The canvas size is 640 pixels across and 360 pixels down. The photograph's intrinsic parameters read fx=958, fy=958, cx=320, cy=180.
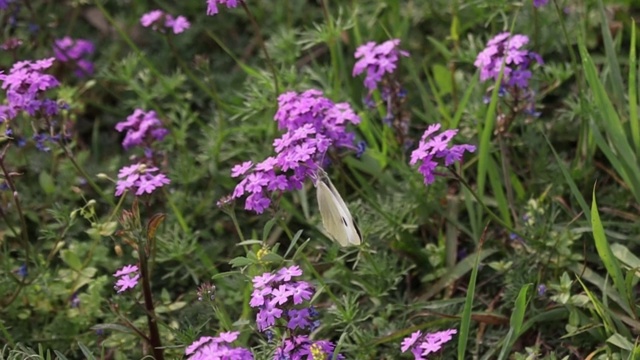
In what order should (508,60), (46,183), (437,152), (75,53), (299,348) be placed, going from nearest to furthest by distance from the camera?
(299,348), (437,152), (508,60), (46,183), (75,53)

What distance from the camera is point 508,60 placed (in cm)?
323

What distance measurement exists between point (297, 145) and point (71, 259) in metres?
1.05

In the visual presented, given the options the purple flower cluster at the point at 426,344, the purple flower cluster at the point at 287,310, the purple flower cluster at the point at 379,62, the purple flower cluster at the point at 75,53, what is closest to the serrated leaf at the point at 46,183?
the purple flower cluster at the point at 75,53

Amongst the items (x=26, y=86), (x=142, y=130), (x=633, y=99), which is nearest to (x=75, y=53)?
(x=142, y=130)

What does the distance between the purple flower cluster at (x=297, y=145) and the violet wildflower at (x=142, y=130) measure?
61 cm

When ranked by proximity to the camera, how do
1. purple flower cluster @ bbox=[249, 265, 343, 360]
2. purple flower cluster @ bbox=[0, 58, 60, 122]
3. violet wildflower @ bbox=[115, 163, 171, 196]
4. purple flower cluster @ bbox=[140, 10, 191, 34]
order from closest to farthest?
purple flower cluster @ bbox=[249, 265, 343, 360], violet wildflower @ bbox=[115, 163, 171, 196], purple flower cluster @ bbox=[0, 58, 60, 122], purple flower cluster @ bbox=[140, 10, 191, 34]

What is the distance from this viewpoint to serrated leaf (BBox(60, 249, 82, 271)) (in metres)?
3.41

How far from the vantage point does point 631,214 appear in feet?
11.4

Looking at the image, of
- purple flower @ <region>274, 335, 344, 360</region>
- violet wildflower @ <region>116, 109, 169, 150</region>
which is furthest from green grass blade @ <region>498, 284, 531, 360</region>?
violet wildflower @ <region>116, 109, 169, 150</region>

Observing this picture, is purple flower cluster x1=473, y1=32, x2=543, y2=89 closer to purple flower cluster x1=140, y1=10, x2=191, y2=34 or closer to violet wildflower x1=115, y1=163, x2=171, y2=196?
violet wildflower x1=115, y1=163, x2=171, y2=196

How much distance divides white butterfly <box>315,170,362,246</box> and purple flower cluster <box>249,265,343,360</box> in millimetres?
216

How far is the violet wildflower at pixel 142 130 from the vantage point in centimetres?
359

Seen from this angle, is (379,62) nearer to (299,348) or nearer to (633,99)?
(633,99)

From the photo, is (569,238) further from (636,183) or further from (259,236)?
(259,236)
